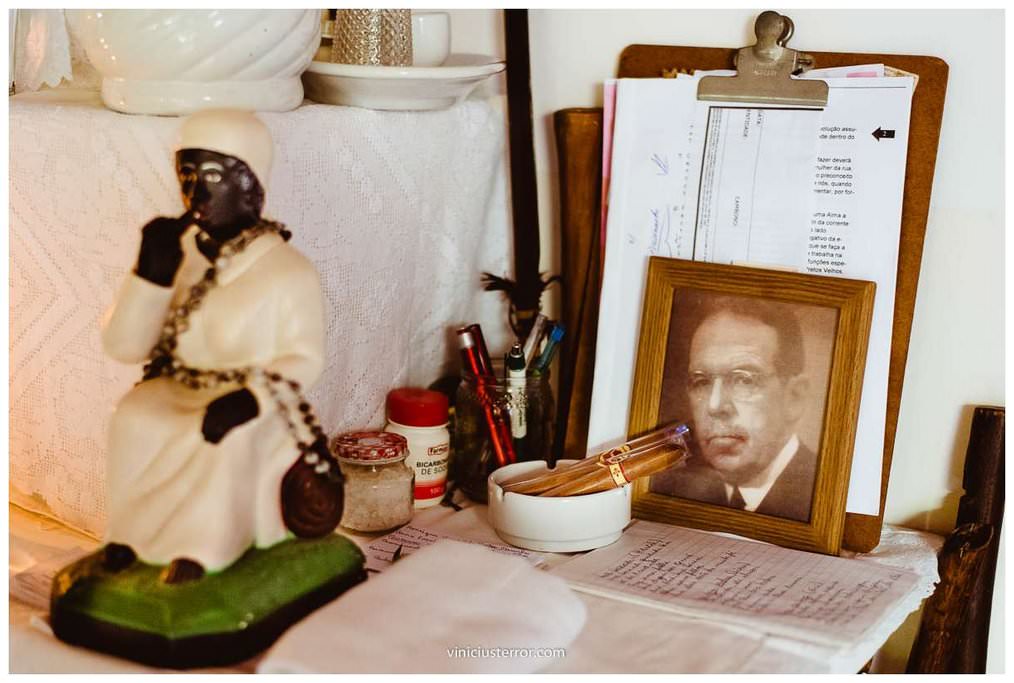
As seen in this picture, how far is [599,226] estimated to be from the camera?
3.21 feet

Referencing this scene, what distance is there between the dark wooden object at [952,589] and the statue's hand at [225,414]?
583 mm

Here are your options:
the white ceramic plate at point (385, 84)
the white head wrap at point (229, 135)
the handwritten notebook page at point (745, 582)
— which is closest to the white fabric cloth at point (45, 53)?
the white ceramic plate at point (385, 84)

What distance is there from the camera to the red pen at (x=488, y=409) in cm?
92

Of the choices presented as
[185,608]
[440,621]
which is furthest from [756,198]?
[185,608]

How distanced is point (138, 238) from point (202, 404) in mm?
192

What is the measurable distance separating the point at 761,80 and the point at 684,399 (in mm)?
272

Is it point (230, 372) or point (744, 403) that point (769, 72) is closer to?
point (744, 403)

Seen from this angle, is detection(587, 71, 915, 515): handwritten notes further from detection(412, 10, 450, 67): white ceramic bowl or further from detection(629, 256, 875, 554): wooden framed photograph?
detection(412, 10, 450, 67): white ceramic bowl

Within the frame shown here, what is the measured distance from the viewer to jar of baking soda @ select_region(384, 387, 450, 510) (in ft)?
2.98

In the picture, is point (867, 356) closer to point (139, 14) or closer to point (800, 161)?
point (800, 161)

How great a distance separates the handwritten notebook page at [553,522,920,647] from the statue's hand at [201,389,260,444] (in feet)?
0.92

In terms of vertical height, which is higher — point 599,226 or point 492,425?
point 599,226

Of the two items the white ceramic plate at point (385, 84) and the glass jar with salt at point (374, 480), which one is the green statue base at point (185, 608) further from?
the white ceramic plate at point (385, 84)

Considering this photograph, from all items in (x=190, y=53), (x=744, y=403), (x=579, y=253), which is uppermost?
(x=190, y=53)
